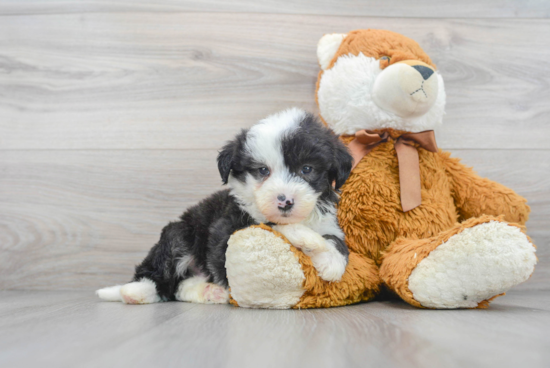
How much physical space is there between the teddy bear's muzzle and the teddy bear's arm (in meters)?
0.30

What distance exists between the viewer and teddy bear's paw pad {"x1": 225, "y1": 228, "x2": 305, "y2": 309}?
4.03ft

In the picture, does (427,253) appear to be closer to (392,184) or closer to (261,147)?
(392,184)

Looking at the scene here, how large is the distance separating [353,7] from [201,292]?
147 cm

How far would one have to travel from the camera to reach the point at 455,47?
2018 millimetres

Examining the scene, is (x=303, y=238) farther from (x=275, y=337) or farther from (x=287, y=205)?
(x=275, y=337)

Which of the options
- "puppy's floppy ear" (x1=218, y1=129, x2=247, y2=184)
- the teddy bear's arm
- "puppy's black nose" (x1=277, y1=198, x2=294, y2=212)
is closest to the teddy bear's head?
the teddy bear's arm

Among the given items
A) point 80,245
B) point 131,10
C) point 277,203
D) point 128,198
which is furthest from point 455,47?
point 80,245

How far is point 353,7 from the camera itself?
2023mm

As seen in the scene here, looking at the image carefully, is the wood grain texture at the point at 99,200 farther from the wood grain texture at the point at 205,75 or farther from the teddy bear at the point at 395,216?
the teddy bear at the point at 395,216

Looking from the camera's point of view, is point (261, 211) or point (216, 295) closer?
point (261, 211)

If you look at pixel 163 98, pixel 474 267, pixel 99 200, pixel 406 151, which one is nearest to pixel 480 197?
pixel 406 151

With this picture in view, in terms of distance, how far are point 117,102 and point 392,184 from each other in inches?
52.2

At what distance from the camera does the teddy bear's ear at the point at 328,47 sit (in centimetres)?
174

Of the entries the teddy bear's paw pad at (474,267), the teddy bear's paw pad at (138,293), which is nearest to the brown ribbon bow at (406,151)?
the teddy bear's paw pad at (474,267)
